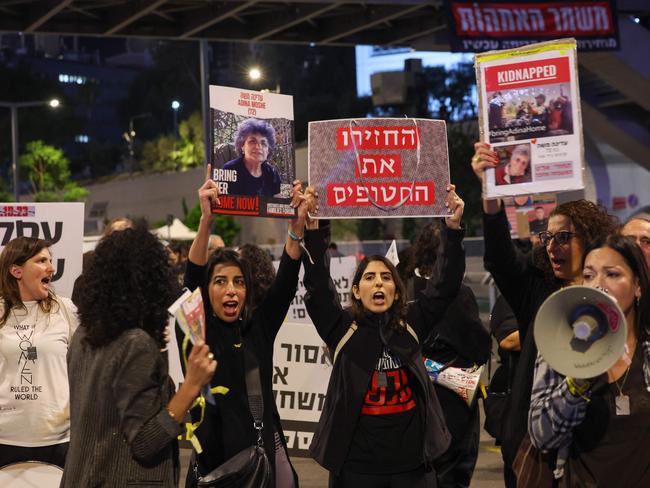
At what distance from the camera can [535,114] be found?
205 inches

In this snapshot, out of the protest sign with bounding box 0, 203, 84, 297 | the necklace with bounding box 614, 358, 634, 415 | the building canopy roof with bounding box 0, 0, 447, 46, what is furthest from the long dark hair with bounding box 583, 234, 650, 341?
the building canopy roof with bounding box 0, 0, 447, 46

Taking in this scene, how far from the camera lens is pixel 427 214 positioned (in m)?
5.70

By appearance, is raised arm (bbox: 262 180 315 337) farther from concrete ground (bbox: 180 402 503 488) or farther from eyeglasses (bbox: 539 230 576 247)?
concrete ground (bbox: 180 402 503 488)

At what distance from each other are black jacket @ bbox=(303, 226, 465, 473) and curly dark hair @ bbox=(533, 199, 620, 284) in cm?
51

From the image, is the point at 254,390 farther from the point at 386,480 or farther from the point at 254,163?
the point at 254,163

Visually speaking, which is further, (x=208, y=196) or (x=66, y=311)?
(x=66, y=311)

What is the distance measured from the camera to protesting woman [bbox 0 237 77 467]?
5621 mm

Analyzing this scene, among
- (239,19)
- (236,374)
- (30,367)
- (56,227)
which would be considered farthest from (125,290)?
(239,19)

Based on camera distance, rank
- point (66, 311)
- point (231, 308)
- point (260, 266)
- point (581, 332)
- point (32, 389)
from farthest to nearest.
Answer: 1. point (260, 266)
2. point (66, 311)
3. point (32, 389)
4. point (231, 308)
5. point (581, 332)

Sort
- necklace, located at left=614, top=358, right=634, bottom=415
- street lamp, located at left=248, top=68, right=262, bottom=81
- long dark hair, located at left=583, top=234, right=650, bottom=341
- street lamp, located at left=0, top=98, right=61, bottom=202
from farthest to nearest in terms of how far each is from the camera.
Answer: street lamp, located at left=0, top=98, right=61, bottom=202 < street lamp, located at left=248, top=68, right=262, bottom=81 < long dark hair, located at left=583, top=234, right=650, bottom=341 < necklace, located at left=614, top=358, right=634, bottom=415

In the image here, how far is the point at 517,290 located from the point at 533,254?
0.30 meters

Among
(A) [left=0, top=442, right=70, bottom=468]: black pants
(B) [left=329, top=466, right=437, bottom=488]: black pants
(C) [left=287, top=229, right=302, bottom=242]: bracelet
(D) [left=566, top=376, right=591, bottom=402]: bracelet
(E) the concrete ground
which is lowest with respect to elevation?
(E) the concrete ground

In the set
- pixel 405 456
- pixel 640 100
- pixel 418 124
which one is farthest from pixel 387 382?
pixel 640 100

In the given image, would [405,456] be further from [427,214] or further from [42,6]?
[42,6]
